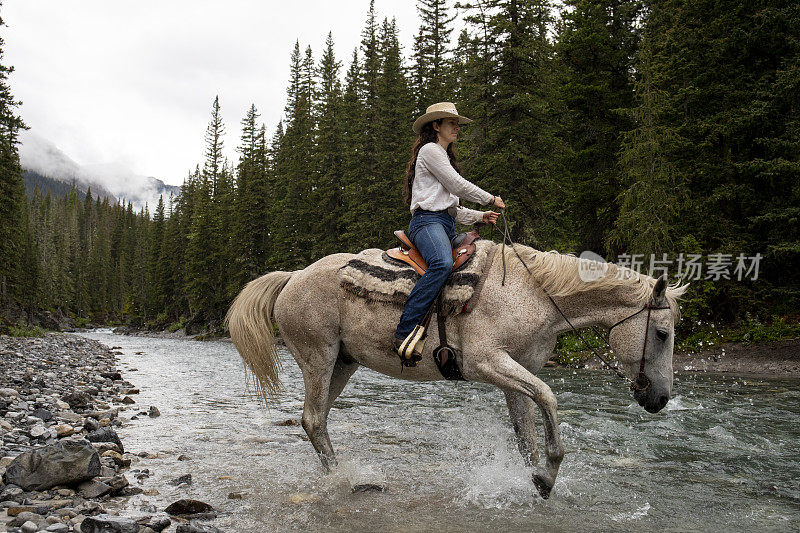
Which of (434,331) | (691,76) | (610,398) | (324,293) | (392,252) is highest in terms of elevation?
(691,76)

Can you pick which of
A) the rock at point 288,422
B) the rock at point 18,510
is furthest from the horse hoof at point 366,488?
the rock at point 288,422

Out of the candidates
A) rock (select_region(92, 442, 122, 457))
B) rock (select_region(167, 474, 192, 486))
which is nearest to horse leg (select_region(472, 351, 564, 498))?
rock (select_region(167, 474, 192, 486))

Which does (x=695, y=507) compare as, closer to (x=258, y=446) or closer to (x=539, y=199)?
(x=258, y=446)

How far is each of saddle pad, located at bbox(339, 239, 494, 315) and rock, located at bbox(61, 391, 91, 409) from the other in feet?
20.4

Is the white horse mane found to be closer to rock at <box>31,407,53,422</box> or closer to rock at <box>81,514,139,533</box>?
rock at <box>81,514,139,533</box>

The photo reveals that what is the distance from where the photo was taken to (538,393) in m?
4.45

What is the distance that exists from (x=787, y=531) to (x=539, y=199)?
20.2 meters

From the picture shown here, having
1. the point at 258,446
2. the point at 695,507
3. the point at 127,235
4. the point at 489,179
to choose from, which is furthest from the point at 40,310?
the point at 695,507

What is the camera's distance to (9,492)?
406 centimetres

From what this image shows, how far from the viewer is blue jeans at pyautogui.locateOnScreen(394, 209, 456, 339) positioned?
195 inches

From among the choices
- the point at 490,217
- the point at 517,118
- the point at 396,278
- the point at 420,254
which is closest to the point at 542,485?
the point at 396,278

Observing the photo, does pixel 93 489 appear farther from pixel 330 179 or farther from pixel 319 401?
pixel 330 179

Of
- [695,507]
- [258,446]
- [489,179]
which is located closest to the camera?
[695,507]

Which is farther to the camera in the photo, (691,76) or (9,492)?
(691,76)
